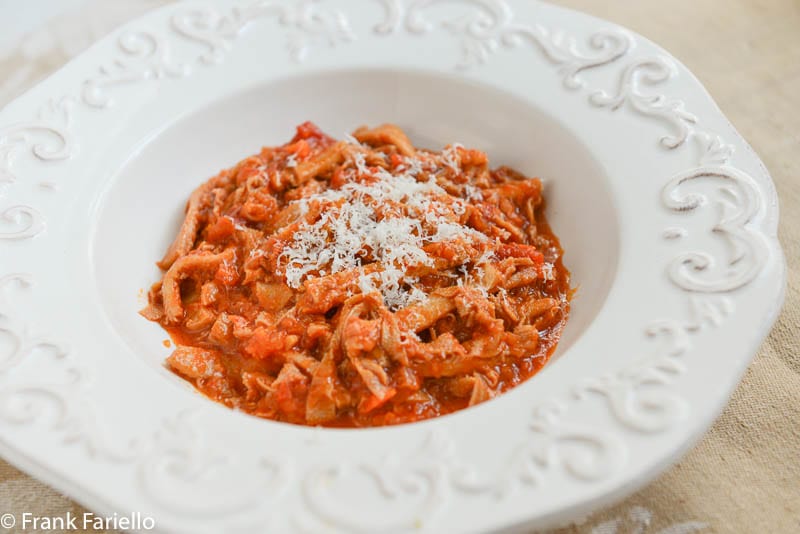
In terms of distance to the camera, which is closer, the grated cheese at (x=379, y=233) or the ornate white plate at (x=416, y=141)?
the ornate white plate at (x=416, y=141)

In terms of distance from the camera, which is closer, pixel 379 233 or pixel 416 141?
pixel 379 233

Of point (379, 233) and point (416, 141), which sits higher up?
point (416, 141)

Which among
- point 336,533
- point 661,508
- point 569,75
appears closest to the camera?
point 336,533

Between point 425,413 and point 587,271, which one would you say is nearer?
point 425,413

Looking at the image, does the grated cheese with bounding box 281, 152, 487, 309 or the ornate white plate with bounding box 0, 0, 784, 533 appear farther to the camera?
the grated cheese with bounding box 281, 152, 487, 309

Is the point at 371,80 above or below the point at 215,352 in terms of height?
above

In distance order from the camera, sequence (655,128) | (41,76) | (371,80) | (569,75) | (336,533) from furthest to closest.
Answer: (41,76) < (371,80) < (569,75) < (655,128) < (336,533)

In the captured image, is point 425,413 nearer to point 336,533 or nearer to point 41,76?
point 336,533

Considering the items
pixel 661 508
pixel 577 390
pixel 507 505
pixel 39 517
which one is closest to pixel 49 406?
pixel 39 517
